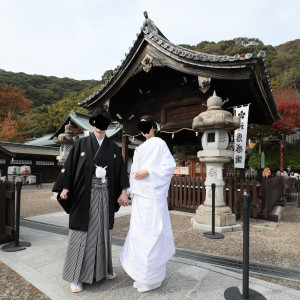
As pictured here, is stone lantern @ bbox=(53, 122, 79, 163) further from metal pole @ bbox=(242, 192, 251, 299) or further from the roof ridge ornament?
metal pole @ bbox=(242, 192, 251, 299)

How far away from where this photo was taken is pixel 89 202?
2.38 meters

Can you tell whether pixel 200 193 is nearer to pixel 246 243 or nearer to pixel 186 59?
A: pixel 186 59

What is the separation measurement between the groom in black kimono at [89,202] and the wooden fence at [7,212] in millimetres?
2268

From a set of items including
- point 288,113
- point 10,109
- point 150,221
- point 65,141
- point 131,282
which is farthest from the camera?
point 10,109

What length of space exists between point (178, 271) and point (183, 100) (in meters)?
6.22

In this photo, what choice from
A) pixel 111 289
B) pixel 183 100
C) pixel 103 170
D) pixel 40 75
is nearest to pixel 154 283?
pixel 111 289

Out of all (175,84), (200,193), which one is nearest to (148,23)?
(175,84)

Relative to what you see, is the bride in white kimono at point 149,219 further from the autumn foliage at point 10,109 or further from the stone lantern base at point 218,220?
the autumn foliage at point 10,109

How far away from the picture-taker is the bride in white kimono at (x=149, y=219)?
7.48ft

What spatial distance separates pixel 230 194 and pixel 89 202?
16.0 feet

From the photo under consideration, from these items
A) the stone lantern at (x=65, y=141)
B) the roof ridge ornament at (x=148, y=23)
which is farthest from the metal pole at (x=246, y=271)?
the stone lantern at (x=65, y=141)

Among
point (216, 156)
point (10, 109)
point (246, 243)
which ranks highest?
point (10, 109)

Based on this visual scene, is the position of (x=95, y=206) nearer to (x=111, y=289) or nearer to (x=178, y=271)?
(x=111, y=289)

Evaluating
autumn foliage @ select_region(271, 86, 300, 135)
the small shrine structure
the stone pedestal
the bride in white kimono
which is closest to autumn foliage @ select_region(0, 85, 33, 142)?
the small shrine structure
